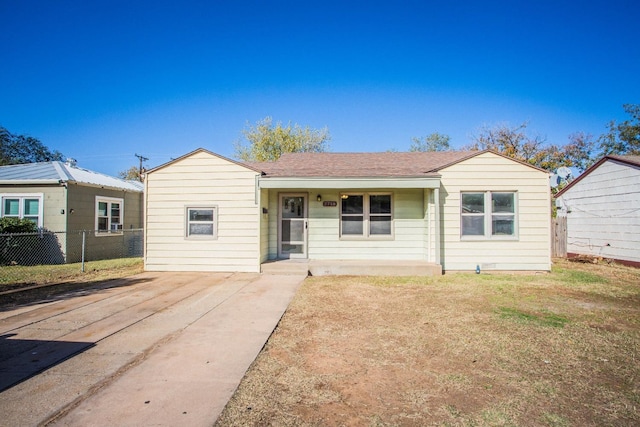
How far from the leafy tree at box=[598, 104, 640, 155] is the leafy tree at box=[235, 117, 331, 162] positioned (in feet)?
81.4

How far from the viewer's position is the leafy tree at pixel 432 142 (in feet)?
128

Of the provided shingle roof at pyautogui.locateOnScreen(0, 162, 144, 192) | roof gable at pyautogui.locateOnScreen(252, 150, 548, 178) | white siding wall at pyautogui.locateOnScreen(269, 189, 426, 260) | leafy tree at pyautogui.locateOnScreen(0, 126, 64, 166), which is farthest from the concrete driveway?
leafy tree at pyautogui.locateOnScreen(0, 126, 64, 166)

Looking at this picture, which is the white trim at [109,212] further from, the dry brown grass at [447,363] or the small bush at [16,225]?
the dry brown grass at [447,363]

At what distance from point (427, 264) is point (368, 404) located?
23.9 ft

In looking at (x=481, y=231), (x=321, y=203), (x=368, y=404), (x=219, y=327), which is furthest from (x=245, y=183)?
(x=368, y=404)

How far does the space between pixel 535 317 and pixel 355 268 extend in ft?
15.9

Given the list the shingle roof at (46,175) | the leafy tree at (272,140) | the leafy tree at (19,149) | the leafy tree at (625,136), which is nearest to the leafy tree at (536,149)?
the leafy tree at (625,136)

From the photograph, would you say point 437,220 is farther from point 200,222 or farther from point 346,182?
point 200,222

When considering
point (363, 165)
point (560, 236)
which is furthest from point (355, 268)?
point (560, 236)

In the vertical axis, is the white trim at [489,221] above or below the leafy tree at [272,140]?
below

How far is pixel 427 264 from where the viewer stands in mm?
9789

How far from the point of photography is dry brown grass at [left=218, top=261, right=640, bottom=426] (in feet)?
9.41

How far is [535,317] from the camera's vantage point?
18.5 feet

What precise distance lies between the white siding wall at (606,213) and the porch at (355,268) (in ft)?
23.8
